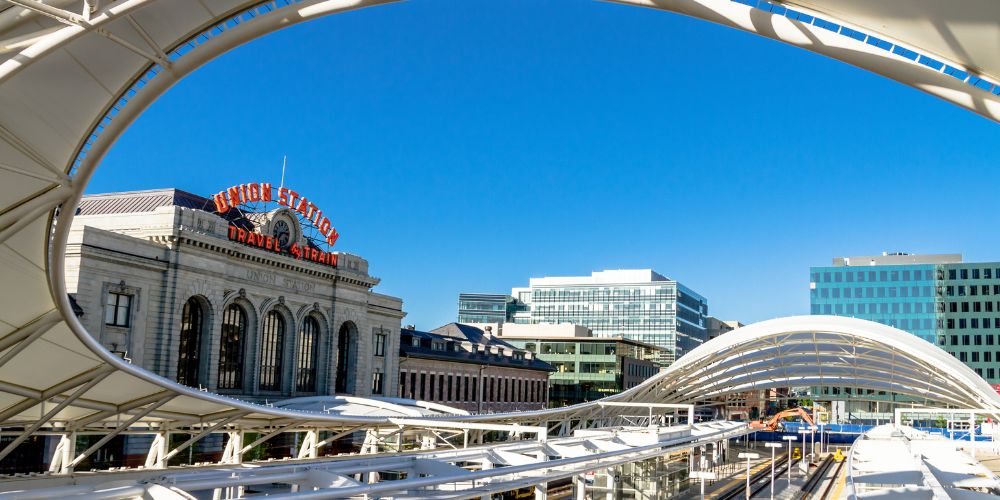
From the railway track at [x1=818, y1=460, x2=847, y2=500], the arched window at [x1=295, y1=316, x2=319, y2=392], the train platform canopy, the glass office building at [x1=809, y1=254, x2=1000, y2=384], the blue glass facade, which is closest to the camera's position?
the railway track at [x1=818, y1=460, x2=847, y2=500]

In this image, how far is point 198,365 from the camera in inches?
2315

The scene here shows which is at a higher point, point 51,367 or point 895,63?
point 895,63

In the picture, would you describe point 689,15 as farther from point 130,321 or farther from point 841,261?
point 841,261

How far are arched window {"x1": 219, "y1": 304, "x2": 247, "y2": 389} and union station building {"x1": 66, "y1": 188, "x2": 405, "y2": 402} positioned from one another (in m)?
0.08

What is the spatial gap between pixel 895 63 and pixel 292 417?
97.0 ft

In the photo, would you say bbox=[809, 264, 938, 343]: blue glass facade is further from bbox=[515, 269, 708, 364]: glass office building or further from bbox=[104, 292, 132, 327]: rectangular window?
bbox=[104, 292, 132, 327]: rectangular window

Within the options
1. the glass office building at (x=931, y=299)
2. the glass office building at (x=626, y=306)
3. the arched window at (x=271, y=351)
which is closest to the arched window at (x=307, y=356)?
the arched window at (x=271, y=351)

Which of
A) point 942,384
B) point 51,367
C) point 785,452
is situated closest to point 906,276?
point 785,452

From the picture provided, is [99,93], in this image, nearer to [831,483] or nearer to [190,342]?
Result: [190,342]

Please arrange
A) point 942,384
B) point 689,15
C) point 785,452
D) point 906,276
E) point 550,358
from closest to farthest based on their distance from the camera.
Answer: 1. point 689,15
2. point 942,384
3. point 785,452
4. point 550,358
5. point 906,276

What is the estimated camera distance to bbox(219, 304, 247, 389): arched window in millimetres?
61125

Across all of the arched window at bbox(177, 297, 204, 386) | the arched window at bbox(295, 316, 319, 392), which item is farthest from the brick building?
the arched window at bbox(177, 297, 204, 386)

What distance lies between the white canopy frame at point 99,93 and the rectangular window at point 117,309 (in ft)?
53.9

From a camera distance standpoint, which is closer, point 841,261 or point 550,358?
point 550,358
